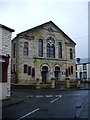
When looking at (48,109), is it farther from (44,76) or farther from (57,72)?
(57,72)

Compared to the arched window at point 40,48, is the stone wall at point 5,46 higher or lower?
lower

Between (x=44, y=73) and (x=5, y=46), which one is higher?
(x=5, y=46)

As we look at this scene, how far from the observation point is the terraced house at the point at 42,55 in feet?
114

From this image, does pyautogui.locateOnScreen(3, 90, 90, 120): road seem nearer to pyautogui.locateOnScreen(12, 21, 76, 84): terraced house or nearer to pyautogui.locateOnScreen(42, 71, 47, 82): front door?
pyautogui.locateOnScreen(12, 21, 76, 84): terraced house

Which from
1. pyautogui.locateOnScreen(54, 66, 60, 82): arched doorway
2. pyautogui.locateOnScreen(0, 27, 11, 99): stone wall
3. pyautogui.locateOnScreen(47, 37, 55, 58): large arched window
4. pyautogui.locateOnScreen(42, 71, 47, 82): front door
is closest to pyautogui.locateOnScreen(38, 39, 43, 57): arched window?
pyautogui.locateOnScreen(47, 37, 55, 58): large arched window

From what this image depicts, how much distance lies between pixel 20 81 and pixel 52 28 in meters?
12.8

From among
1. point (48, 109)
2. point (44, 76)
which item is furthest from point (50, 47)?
point (48, 109)

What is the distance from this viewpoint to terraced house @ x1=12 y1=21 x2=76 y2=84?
3481cm

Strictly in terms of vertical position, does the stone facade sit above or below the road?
above

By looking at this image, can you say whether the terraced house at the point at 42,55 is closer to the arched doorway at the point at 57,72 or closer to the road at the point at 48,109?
the arched doorway at the point at 57,72

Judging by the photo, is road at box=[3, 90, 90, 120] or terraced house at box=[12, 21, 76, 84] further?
terraced house at box=[12, 21, 76, 84]

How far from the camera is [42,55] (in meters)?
37.2

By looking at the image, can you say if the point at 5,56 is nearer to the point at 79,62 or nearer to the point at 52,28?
the point at 52,28

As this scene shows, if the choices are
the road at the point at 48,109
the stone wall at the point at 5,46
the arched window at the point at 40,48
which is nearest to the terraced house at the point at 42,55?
the arched window at the point at 40,48
